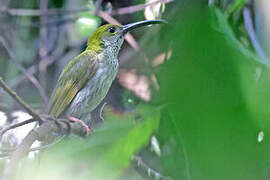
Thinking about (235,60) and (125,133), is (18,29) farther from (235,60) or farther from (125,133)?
(235,60)

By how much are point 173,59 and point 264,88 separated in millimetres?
130

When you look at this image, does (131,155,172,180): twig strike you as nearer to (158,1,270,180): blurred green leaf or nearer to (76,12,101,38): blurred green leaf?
(158,1,270,180): blurred green leaf

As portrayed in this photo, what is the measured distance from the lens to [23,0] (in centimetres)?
354

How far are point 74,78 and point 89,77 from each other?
70mm

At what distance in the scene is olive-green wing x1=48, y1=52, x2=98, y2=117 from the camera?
1.72 meters

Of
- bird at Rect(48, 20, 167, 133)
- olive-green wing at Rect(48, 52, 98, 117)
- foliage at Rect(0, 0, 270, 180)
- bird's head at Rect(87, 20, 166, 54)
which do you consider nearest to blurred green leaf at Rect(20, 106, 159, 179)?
foliage at Rect(0, 0, 270, 180)

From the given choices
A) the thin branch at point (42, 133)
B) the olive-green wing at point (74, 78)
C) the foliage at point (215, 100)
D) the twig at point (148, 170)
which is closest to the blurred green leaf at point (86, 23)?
the olive-green wing at point (74, 78)

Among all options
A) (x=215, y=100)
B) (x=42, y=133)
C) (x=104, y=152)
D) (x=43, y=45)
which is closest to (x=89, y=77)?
(x=42, y=133)

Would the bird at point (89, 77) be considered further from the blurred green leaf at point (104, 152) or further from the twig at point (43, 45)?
the twig at point (43, 45)

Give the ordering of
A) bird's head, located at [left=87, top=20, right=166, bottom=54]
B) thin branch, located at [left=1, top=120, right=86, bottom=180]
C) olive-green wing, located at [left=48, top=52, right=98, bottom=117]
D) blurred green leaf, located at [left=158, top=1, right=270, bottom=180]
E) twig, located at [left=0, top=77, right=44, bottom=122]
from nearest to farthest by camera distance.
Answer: blurred green leaf, located at [left=158, top=1, right=270, bottom=180] < thin branch, located at [left=1, top=120, right=86, bottom=180] < twig, located at [left=0, top=77, right=44, bottom=122] < olive-green wing, located at [left=48, top=52, right=98, bottom=117] < bird's head, located at [left=87, top=20, right=166, bottom=54]

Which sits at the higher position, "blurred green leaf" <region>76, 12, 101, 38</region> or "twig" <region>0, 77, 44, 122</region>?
"twig" <region>0, 77, 44, 122</region>

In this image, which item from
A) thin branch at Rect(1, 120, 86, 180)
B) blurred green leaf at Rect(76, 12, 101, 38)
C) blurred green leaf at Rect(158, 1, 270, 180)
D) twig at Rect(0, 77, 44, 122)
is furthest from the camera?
blurred green leaf at Rect(76, 12, 101, 38)

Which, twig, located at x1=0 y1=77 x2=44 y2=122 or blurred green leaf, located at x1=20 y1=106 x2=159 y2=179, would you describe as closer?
blurred green leaf, located at x1=20 y1=106 x2=159 y2=179

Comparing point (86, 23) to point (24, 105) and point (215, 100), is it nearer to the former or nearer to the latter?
point (24, 105)
